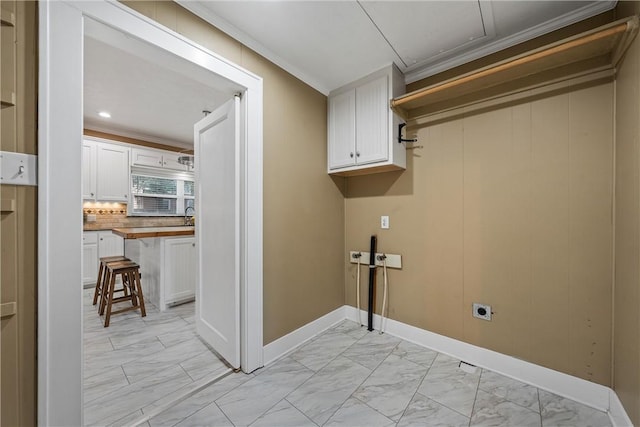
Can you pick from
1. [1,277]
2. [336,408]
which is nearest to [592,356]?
[336,408]

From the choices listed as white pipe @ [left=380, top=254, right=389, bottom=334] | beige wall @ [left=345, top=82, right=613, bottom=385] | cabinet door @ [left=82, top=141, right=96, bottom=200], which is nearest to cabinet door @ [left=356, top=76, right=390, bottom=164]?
beige wall @ [left=345, top=82, right=613, bottom=385]

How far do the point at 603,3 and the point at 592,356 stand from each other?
2101 mm

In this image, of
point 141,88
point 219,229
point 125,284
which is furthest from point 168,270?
point 141,88

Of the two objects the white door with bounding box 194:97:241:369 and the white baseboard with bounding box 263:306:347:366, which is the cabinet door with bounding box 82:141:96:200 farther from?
the white baseboard with bounding box 263:306:347:366

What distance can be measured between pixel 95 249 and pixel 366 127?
14.9 feet

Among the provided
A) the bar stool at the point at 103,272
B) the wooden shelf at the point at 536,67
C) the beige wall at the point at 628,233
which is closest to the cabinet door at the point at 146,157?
the bar stool at the point at 103,272

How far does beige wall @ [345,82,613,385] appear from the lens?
1532mm

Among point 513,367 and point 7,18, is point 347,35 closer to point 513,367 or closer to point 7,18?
point 7,18

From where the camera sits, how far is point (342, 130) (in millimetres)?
2430

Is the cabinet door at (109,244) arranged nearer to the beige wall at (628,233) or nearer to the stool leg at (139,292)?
the stool leg at (139,292)

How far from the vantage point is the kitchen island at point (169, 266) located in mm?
3020

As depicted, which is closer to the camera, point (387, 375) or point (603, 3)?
point (603, 3)

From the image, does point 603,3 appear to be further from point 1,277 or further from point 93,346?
point 93,346

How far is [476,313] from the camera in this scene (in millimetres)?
1955
